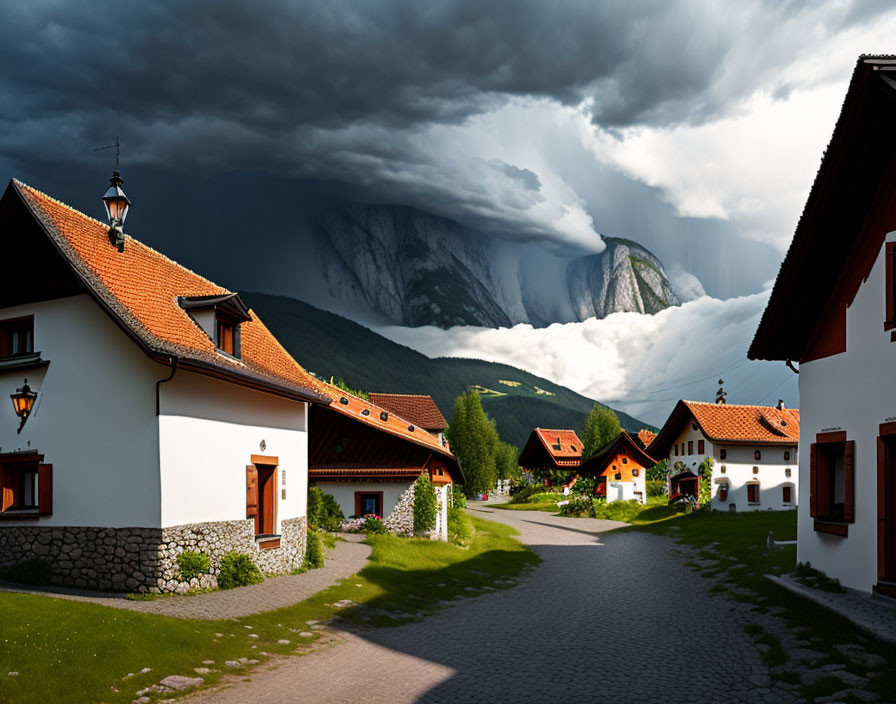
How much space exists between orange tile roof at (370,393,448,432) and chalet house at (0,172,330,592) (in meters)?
39.8

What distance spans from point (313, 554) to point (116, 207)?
36.9 feet

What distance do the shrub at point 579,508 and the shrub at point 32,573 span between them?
4615 cm

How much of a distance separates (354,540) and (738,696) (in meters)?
21.3

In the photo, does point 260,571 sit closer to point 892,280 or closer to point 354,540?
point 354,540

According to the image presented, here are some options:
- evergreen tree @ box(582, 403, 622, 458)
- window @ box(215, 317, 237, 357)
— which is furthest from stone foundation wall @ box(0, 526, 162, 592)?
evergreen tree @ box(582, 403, 622, 458)

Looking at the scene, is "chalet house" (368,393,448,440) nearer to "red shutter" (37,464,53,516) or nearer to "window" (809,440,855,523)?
"red shutter" (37,464,53,516)

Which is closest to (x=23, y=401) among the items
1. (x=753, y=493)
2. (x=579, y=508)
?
(x=753, y=493)

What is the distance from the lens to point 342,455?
33.2m

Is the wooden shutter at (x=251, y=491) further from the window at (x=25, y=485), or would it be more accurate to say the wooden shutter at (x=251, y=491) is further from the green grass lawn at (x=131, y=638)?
the window at (x=25, y=485)

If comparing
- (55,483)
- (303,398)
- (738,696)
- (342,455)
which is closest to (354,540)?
(342,455)

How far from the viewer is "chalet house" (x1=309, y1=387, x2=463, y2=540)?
32.7m

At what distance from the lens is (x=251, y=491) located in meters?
20.4

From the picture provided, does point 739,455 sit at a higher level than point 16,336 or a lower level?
lower

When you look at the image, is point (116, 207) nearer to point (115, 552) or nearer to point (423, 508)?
point (115, 552)
